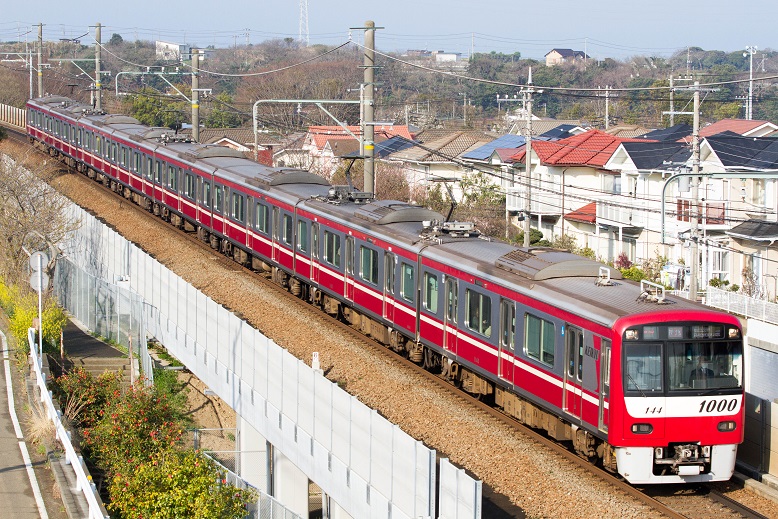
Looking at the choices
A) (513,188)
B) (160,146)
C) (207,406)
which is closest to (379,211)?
(207,406)

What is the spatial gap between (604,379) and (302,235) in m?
11.1

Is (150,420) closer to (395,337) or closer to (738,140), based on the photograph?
(395,337)

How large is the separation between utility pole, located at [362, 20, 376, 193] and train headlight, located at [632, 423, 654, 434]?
10.6 meters

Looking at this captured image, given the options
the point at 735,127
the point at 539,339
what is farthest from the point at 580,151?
the point at 539,339

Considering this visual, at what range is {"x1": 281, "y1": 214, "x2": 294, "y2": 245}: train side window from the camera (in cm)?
2281

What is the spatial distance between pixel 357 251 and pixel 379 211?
814 mm

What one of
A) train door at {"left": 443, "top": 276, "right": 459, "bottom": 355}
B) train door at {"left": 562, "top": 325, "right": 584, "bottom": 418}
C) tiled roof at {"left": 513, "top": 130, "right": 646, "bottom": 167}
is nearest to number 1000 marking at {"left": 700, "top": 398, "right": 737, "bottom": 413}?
train door at {"left": 562, "top": 325, "right": 584, "bottom": 418}

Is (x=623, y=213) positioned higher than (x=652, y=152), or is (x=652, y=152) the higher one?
(x=652, y=152)

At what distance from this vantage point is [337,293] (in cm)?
2039

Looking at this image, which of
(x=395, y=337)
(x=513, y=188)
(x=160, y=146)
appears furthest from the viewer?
(x=513, y=188)

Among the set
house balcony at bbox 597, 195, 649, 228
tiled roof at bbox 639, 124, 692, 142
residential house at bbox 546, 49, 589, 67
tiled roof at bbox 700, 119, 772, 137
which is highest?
residential house at bbox 546, 49, 589, 67

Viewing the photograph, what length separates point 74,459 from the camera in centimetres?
1198

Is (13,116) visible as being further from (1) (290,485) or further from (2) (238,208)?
(1) (290,485)

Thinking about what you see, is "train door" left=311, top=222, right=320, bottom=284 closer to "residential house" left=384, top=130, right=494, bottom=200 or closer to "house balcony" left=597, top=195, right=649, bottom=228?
"house balcony" left=597, top=195, right=649, bottom=228
